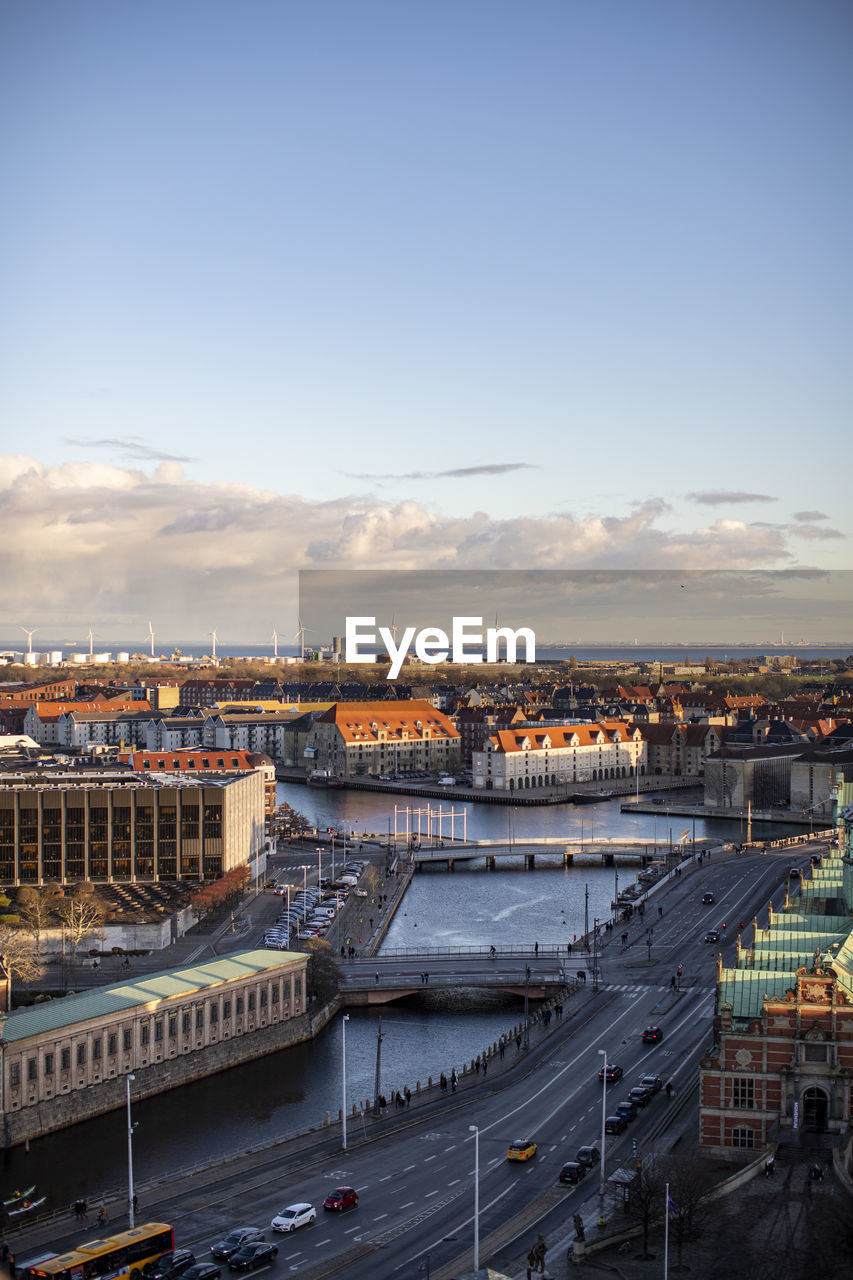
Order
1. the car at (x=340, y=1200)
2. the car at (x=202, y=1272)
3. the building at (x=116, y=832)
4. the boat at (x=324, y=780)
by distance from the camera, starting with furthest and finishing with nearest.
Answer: the boat at (x=324, y=780) < the building at (x=116, y=832) < the car at (x=340, y=1200) < the car at (x=202, y=1272)

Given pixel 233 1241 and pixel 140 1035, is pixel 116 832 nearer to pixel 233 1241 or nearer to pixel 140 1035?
pixel 140 1035

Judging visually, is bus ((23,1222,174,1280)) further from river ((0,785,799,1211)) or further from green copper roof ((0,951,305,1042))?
green copper roof ((0,951,305,1042))

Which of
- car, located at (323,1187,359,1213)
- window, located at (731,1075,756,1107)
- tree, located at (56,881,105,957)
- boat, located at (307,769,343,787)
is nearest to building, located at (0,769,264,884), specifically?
tree, located at (56,881,105,957)

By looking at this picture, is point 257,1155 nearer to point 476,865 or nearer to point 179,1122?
point 179,1122

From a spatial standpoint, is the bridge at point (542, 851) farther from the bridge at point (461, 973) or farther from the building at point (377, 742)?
the building at point (377, 742)

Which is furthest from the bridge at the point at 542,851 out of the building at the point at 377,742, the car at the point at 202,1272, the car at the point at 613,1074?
the car at the point at 202,1272

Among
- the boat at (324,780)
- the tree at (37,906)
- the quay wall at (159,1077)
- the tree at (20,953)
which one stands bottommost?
the boat at (324,780)
